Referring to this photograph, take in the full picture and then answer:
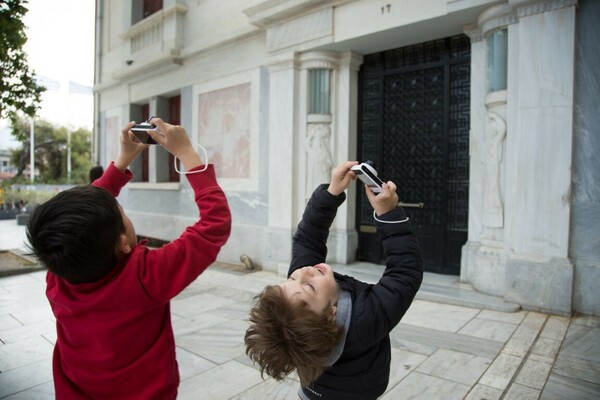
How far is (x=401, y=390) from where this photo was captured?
9.77 ft

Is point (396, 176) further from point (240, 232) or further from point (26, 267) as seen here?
point (26, 267)

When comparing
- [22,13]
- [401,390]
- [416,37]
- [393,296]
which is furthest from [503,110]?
[22,13]

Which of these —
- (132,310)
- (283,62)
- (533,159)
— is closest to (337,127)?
(283,62)

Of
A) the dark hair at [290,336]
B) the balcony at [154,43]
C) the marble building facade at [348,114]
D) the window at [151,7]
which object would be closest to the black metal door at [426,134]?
the marble building facade at [348,114]

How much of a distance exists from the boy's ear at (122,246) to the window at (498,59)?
193 inches

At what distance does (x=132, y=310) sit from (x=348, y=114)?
228 inches

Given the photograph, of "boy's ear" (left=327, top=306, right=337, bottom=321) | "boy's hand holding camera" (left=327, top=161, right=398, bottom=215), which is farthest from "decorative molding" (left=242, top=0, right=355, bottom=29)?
"boy's ear" (left=327, top=306, right=337, bottom=321)

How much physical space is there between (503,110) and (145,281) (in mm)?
4839

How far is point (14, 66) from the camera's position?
679 cm

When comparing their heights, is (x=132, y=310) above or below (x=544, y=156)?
below

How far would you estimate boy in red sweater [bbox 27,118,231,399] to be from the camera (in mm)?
1286

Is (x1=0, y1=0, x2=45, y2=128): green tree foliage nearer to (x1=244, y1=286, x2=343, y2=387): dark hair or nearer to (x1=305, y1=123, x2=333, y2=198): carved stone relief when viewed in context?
(x1=305, y1=123, x2=333, y2=198): carved stone relief

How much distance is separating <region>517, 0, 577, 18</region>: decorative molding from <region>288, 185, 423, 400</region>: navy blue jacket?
422cm

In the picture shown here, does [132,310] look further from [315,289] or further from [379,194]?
[379,194]
